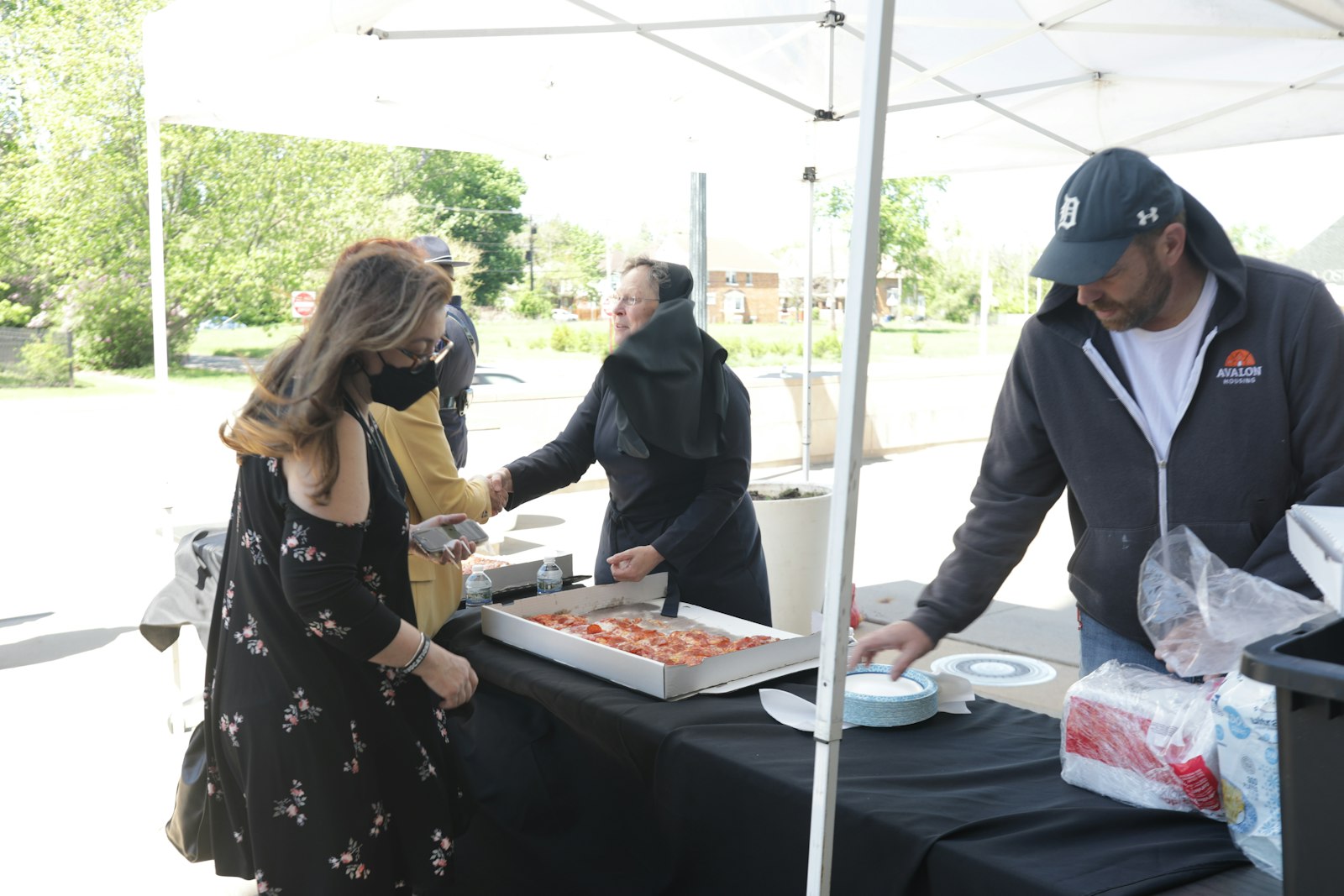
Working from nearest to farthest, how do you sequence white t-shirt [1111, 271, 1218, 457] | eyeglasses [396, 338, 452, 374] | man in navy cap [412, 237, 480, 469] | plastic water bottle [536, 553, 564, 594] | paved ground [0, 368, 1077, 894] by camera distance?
white t-shirt [1111, 271, 1218, 457]
eyeglasses [396, 338, 452, 374]
plastic water bottle [536, 553, 564, 594]
paved ground [0, 368, 1077, 894]
man in navy cap [412, 237, 480, 469]

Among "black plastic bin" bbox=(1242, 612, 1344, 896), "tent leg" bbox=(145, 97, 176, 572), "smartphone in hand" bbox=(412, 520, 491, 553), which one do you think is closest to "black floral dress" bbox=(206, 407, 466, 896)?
"smartphone in hand" bbox=(412, 520, 491, 553)

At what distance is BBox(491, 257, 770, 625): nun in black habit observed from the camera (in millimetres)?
2697

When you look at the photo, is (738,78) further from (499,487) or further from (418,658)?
(418,658)

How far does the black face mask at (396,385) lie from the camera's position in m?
1.92

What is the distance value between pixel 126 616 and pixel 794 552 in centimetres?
374

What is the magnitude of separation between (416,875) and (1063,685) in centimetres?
324

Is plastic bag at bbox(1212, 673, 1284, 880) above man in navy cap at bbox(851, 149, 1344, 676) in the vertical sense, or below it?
below

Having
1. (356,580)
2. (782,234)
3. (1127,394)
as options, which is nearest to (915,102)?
(1127,394)

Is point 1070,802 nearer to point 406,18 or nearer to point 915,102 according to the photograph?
point 406,18

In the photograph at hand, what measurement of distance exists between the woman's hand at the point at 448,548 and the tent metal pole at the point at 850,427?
121 cm

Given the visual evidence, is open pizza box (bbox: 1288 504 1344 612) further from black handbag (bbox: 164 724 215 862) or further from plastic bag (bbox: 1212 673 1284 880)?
black handbag (bbox: 164 724 215 862)

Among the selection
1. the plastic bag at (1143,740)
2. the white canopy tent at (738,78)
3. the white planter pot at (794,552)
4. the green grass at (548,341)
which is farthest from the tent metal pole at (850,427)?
the green grass at (548,341)

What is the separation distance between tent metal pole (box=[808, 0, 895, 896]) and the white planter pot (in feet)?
12.1

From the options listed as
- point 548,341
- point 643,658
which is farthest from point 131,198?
point 643,658
